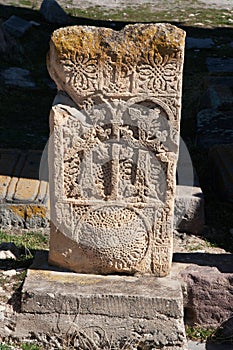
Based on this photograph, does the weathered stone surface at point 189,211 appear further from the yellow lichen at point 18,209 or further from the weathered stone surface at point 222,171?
the yellow lichen at point 18,209

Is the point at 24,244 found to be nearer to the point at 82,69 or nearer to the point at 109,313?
the point at 109,313

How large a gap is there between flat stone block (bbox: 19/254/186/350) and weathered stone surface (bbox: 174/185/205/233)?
196 cm

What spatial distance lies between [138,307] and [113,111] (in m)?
1.10

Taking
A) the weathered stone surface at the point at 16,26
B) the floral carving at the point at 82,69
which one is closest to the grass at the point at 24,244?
the floral carving at the point at 82,69

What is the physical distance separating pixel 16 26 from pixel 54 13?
1.69m

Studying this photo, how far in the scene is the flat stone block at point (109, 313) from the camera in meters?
4.36

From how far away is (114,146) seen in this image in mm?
4465

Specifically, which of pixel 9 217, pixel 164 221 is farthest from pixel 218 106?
pixel 164 221

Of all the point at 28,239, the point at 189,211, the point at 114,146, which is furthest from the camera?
the point at 189,211

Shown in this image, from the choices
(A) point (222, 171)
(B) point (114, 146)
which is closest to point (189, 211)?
(A) point (222, 171)

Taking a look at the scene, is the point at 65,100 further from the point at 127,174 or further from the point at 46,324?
the point at 46,324

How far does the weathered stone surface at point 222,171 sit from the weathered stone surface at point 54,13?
750 centimetres

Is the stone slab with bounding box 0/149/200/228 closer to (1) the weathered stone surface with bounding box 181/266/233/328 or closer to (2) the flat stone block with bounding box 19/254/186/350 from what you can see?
(1) the weathered stone surface with bounding box 181/266/233/328

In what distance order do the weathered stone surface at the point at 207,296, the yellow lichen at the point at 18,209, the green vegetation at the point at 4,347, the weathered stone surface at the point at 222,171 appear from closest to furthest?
the green vegetation at the point at 4,347
the weathered stone surface at the point at 207,296
the yellow lichen at the point at 18,209
the weathered stone surface at the point at 222,171
